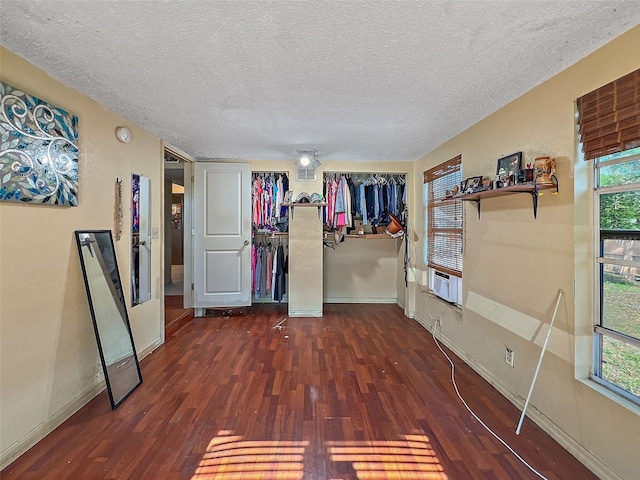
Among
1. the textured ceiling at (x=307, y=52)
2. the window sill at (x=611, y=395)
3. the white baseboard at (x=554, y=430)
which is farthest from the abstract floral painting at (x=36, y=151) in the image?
the white baseboard at (x=554, y=430)

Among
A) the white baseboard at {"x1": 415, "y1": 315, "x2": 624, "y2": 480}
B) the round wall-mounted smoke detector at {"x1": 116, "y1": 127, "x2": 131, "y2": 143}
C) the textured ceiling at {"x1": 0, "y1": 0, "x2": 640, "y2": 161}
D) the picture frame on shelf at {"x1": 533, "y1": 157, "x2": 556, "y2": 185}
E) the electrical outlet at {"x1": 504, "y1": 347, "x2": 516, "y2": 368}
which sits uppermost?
the textured ceiling at {"x1": 0, "y1": 0, "x2": 640, "y2": 161}

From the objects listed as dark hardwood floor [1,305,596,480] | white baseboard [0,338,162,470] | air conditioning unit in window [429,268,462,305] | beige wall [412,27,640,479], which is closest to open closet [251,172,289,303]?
dark hardwood floor [1,305,596,480]

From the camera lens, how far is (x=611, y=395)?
1470 mm

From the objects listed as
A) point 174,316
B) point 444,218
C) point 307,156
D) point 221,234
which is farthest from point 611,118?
point 174,316

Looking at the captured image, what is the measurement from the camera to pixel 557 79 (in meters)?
1.79

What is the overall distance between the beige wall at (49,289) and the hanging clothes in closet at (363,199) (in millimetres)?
2652

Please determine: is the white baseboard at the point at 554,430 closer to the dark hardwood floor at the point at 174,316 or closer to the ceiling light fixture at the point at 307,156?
the ceiling light fixture at the point at 307,156

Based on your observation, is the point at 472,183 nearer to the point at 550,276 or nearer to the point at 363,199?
the point at 550,276

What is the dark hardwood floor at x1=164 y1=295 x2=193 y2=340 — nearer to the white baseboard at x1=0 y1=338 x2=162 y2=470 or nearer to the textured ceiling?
the white baseboard at x1=0 y1=338 x2=162 y2=470

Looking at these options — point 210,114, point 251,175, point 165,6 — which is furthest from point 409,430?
point 251,175

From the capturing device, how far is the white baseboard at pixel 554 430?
4.89 ft

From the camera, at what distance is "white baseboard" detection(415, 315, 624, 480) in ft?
4.89

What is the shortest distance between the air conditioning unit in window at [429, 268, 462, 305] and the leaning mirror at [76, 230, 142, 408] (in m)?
2.99

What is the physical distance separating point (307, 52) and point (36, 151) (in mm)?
1630
